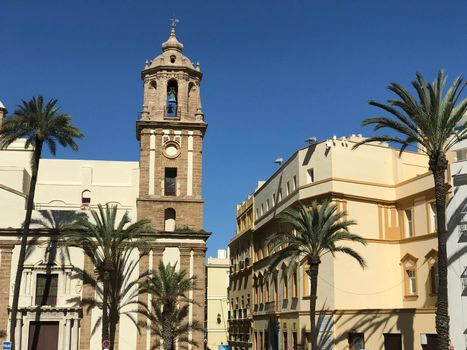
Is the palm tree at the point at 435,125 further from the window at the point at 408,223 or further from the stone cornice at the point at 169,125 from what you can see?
the stone cornice at the point at 169,125

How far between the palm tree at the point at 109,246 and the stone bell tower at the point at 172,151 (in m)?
2.38

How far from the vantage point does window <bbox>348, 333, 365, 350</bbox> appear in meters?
37.9

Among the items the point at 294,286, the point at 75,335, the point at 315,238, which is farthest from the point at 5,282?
the point at 315,238

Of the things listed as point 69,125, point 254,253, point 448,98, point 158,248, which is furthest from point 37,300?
point 448,98

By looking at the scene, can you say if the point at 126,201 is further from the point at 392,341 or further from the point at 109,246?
the point at 392,341

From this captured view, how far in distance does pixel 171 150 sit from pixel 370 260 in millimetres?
16610

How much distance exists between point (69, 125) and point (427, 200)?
2204 centimetres

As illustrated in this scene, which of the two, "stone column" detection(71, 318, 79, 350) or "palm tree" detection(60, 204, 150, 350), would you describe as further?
"stone column" detection(71, 318, 79, 350)

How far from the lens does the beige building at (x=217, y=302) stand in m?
90.1

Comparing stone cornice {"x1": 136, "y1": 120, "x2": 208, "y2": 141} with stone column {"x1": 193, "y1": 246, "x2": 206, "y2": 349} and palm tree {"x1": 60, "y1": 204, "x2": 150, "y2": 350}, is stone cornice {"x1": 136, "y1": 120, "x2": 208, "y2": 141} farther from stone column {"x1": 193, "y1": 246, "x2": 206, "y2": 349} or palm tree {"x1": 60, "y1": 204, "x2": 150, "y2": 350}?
stone column {"x1": 193, "y1": 246, "x2": 206, "y2": 349}

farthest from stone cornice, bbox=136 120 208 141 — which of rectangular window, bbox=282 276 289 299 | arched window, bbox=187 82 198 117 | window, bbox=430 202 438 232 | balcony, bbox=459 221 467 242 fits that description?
balcony, bbox=459 221 467 242

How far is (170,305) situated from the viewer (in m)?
42.9

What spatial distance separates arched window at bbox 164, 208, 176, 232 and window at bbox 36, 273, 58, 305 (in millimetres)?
8369

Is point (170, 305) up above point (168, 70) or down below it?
below
